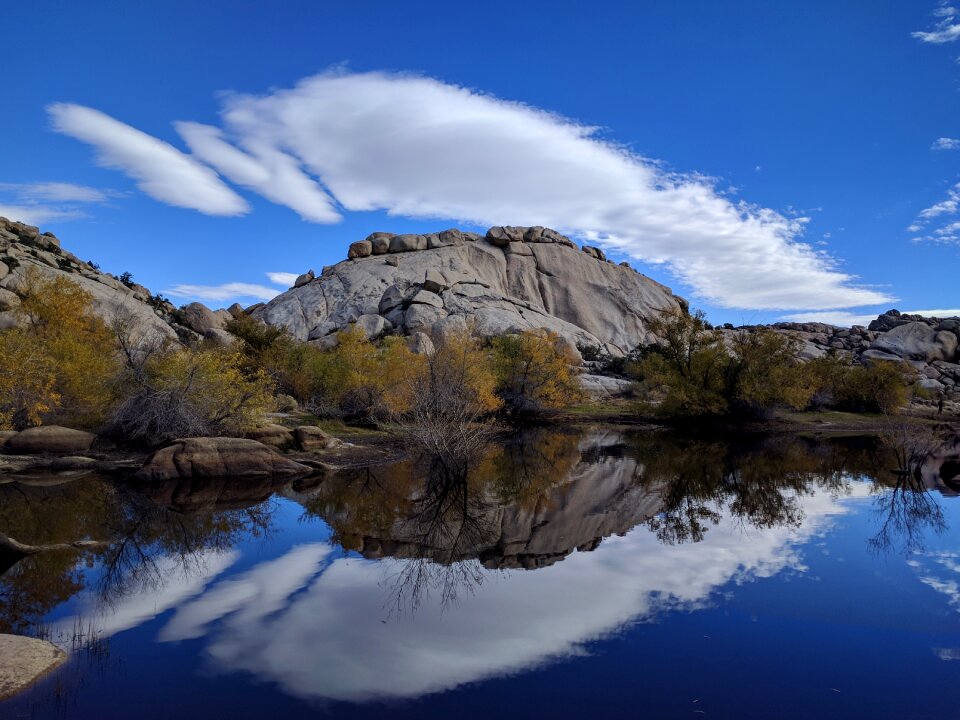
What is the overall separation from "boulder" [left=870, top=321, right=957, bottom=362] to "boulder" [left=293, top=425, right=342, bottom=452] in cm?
6581

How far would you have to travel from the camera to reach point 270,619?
28.0 feet

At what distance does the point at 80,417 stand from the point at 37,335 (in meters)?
5.52

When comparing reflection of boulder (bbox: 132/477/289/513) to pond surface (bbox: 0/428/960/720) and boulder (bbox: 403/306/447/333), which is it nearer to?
pond surface (bbox: 0/428/960/720)

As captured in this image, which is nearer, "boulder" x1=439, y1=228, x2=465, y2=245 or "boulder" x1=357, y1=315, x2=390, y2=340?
"boulder" x1=357, y1=315, x2=390, y2=340

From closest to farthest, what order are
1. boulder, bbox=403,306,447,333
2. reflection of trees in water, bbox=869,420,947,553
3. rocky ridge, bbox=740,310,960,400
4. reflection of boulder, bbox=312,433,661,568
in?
1. reflection of boulder, bbox=312,433,661,568
2. reflection of trees in water, bbox=869,420,947,553
3. boulder, bbox=403,306,447,333
4. rocky ridge, bbox=740,310,960,400

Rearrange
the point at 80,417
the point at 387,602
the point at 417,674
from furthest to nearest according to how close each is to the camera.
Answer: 1. the point at 80,417
2. the point at 387,602
3. the point at 417,674

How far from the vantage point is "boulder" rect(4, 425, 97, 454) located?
19.7 metres

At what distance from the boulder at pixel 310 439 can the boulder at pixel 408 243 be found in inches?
2020

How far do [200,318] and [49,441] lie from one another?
117ft

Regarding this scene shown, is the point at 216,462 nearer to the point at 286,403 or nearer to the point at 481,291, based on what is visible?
the point at 286,403

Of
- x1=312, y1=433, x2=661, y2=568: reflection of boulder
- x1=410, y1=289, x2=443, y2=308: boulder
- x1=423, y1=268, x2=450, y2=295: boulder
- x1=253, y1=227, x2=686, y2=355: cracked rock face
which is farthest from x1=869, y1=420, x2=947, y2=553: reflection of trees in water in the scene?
x1=423, y1=268, x2=450, y2=295: boulder

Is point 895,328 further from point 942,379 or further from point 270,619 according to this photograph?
point 270,619

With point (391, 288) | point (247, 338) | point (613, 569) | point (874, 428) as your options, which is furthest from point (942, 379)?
point (613, 569)

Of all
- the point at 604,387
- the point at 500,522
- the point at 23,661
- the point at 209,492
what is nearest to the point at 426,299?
the point at 604,387
